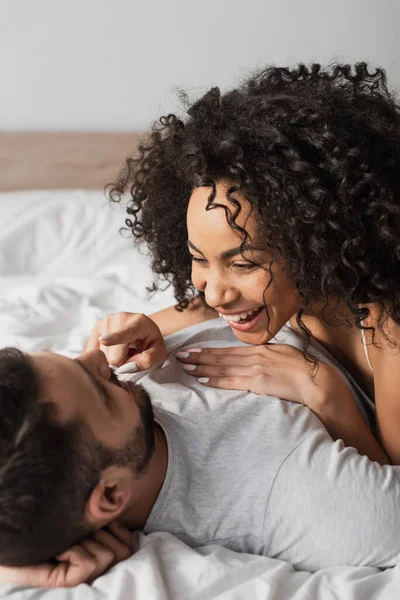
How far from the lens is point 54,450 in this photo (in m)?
0.96

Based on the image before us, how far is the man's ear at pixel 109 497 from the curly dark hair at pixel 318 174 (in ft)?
1.47

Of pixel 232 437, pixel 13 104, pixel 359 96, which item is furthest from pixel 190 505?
pixel 13 104

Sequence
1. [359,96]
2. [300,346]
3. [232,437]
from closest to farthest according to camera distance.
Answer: [232,437], [359,96], [300,346]

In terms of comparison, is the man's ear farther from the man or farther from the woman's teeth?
the woman's teeth

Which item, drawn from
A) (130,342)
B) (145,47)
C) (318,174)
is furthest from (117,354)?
(145,47)

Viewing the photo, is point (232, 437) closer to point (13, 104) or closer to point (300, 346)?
point (300, 346)

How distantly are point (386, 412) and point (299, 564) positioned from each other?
0.36m

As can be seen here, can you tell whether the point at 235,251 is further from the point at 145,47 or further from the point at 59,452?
the point at 145,47

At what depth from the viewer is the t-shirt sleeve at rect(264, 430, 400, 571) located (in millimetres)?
1098

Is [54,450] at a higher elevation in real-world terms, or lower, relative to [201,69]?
lower

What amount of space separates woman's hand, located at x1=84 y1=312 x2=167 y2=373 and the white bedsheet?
20 centimetres

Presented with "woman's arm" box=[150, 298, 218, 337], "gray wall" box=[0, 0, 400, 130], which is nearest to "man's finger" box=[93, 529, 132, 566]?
"woman's arm" box=[150, 298, 218, 337]

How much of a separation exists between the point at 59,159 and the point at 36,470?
1683 mm

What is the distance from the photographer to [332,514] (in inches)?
43.5
